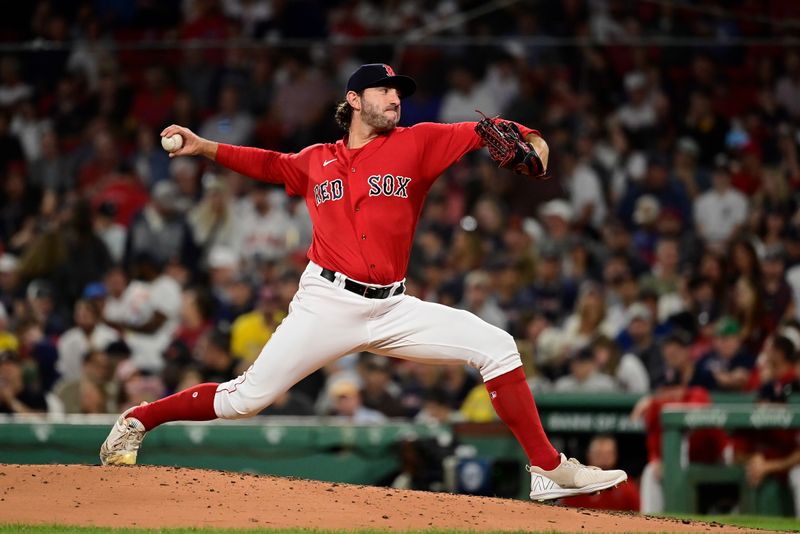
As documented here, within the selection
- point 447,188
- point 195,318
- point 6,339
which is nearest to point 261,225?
point 195,318

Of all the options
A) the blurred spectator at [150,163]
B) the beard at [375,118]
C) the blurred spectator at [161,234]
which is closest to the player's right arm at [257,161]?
the beard at [375,118]

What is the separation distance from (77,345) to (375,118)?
5.65 metres

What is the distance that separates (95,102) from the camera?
11.7 m

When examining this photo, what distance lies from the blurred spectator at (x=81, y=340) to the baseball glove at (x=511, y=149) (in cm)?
572

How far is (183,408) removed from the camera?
593 centimetres

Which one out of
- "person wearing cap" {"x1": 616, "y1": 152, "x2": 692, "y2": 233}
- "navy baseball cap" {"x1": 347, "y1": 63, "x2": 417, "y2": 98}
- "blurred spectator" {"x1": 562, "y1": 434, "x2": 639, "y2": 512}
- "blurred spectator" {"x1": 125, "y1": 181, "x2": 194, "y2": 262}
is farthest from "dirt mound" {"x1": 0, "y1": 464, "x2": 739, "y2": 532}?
A: "person wearing cap" {"x1": 616, "y1": 152, "x2": 692, "y2": 233}

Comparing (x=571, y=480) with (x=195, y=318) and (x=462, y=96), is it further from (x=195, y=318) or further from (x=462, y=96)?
(x=462, y=96)

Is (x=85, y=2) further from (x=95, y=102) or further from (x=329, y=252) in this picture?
(x=329, y=252)

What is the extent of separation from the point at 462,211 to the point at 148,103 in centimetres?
279

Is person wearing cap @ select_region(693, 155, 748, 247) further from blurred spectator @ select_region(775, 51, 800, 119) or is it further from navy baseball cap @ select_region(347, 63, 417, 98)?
navy baseball cap @ select_region(347, 63, 417, 98)

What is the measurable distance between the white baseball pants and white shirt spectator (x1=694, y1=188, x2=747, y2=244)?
5753 millimetres

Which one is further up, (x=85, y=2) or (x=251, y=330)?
(x=85, y=2)

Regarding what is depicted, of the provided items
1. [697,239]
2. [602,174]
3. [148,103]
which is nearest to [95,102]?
[148,103]

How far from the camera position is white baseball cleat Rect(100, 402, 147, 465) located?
6086 mm
